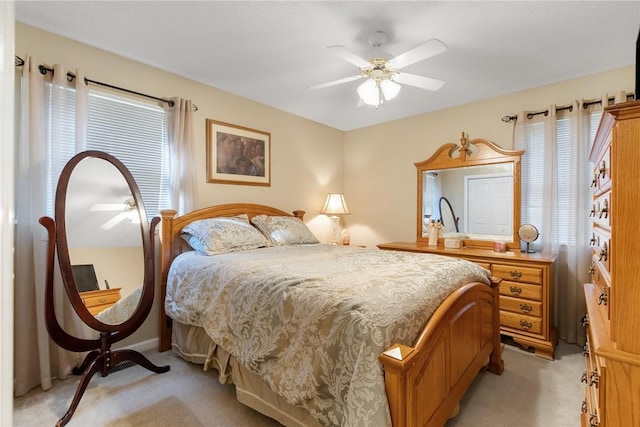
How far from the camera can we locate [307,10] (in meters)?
1.96

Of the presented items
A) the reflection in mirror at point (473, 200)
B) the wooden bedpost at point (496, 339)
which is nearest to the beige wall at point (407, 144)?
the reflection in mirror at point (473, 200)

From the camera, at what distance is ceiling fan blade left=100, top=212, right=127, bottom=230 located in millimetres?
2264

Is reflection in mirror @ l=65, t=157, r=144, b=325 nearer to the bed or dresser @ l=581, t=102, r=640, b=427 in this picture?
the bed

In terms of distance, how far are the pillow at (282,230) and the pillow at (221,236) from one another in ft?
0.53

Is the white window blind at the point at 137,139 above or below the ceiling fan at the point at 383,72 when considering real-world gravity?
below

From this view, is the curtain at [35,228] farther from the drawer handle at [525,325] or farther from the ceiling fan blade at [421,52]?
the drawer handle at [525,325]

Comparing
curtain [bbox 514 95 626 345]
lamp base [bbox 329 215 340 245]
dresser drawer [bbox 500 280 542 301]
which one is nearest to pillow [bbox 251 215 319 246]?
lamp base [bbox 329 215 340 245]

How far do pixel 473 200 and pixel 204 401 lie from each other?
3.21m

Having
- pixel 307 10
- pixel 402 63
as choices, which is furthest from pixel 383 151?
pixel 307 10

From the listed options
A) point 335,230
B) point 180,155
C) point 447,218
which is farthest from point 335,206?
point 180,155

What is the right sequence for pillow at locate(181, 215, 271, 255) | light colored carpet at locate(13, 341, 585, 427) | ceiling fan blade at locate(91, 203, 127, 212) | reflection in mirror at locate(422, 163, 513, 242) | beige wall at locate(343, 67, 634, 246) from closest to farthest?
light colored carpet at locate(13, 341, 585, 427), ceiling fan blade at locate(91, 203, 127, 212), pillow at locate(181, 215, 271, 255), beige wall at locate(343, 67, 634, 246), reflection in mirror at locate(422, 163, 513, 242)

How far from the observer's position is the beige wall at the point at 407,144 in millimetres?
2945

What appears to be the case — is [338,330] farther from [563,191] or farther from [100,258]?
[563,191]

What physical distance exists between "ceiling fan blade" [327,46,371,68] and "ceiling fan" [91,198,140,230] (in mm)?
1839
